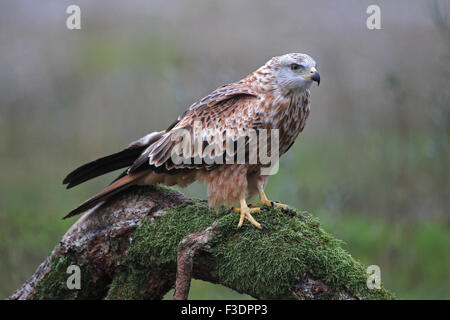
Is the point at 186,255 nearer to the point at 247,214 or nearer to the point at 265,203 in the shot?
the point at 247,214

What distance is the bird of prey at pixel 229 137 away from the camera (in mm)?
4367

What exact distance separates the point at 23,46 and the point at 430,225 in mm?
12698

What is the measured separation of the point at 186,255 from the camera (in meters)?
3.82

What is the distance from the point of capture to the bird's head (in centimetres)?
432

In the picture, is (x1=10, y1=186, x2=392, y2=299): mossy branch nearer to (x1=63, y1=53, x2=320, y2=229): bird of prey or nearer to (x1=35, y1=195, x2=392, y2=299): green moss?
(x1=35, y1=195, x2=392, y2=299): green moss

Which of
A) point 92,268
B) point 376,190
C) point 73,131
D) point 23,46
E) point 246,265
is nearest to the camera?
point 246,265

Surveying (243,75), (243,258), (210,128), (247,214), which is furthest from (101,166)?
(243,75)

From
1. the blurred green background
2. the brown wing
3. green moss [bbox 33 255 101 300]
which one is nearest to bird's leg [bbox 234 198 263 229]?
the brown wing


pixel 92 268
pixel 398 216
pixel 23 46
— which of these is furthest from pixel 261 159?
pixel 23 46

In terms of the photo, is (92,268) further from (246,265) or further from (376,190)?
(376,190)

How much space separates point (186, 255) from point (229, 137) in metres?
1.17

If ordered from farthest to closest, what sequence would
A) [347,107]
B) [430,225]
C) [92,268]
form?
[347,107] < [430,225] < [92,268]

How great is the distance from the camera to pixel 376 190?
10.1m
